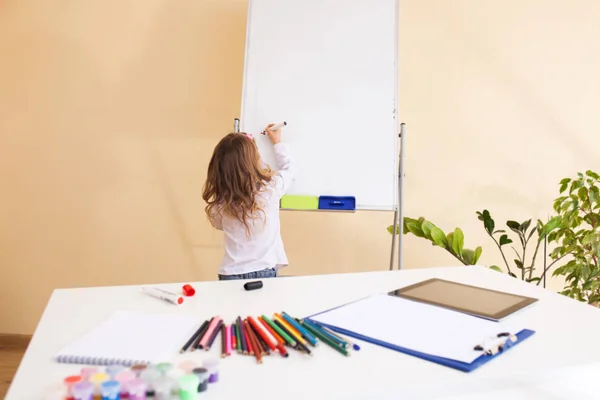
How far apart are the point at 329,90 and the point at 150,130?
1016 millimetres

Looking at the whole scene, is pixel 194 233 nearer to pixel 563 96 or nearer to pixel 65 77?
pixel 65 77

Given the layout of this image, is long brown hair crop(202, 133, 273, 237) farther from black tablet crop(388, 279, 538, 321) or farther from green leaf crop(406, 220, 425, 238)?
green leaf crop(406, 220, 425, 238)

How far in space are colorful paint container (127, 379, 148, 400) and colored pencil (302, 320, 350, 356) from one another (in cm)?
29

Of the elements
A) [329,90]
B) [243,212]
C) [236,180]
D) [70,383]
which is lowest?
[70,383]

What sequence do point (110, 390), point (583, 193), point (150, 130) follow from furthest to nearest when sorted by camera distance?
point (150, 130)
point (583, 193)
point (110, 390)

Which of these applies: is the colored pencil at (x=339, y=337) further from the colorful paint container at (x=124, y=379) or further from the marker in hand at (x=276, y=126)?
the marker in hand at (x=276, y=126)

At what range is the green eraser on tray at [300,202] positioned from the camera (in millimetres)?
2185

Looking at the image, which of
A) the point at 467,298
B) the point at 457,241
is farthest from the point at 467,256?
the point at 467,298

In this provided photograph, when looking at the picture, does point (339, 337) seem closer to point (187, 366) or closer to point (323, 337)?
point (323, 337)

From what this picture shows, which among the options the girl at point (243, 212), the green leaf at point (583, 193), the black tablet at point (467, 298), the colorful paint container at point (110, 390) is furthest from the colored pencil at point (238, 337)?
the green leaf at point (583, 193)

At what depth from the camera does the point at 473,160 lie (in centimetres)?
277

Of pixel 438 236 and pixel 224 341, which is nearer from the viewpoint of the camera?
pixel 224 341

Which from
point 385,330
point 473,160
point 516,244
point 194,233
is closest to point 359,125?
point 473,160

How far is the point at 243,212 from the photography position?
1652mm
